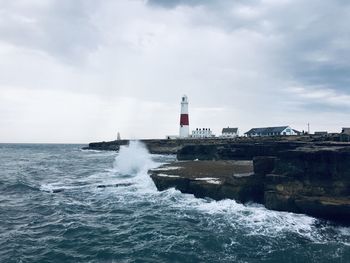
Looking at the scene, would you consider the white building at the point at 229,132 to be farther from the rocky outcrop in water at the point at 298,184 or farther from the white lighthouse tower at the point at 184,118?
the rocky outcrop in water at the point at 298,184

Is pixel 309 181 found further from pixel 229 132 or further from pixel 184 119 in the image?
pixel 229 132

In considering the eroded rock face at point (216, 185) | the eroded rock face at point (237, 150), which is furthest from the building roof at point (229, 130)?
the eroded rock face at point (216, 185)

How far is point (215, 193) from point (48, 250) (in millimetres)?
11603

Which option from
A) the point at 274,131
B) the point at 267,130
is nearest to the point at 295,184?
the point at 274,131

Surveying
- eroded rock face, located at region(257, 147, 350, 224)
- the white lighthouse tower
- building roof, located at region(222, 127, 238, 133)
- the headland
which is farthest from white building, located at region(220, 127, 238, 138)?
eroded rock face, located at region(257, 147, 350, 224)

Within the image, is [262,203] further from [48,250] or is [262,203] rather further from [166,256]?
[48,250]

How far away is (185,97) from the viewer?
8056 centimetres

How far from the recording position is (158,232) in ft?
55.0

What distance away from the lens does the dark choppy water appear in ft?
45.1

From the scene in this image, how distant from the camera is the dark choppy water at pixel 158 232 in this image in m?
13.7

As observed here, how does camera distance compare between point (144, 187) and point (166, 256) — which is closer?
point (166, 256)

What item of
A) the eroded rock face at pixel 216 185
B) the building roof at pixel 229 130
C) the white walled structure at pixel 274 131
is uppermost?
the building roof at pixel 229 130

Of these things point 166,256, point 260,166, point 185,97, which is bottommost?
point 166,256

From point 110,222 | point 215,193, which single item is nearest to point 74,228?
point 110,222
